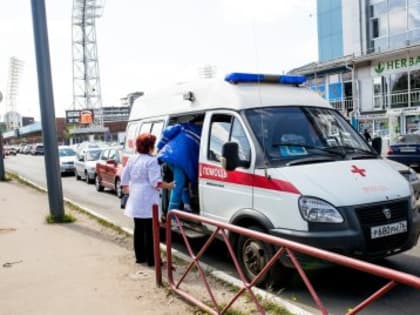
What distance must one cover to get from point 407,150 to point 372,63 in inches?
476

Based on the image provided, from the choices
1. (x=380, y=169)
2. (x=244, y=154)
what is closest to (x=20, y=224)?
(x=244, y=154)

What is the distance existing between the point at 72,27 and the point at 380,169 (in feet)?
300

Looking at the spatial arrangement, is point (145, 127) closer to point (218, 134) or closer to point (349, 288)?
point (218, 134)

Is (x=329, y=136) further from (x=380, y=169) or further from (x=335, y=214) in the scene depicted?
(x=335, y=214)

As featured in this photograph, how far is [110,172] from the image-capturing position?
14.2 m

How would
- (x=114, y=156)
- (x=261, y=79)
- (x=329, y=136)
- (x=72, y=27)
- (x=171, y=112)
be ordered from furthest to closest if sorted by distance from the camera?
(x=72, y=27) → (x=114, y=156) → (x=171, y=112) → (x=261, y=79) → (x=329, y=136)

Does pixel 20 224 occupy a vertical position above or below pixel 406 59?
below

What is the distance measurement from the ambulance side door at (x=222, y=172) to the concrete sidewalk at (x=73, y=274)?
3.84ft

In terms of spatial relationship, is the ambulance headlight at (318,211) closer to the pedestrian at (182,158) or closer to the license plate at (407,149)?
the pedestrian at (182,158)

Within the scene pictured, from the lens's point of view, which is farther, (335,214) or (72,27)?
(72,27)

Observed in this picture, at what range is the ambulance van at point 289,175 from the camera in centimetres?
476

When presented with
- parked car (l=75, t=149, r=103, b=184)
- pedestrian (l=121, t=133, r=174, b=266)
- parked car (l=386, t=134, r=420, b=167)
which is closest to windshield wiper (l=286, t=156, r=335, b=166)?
pedestrian (l=121, t=133, r=174, b=266)

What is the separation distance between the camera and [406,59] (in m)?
26.3

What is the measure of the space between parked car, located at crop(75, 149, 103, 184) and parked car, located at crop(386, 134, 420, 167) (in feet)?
37.2
